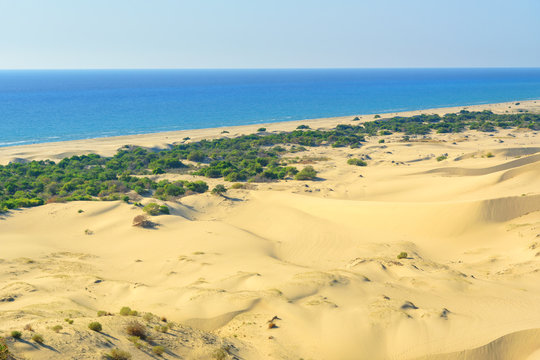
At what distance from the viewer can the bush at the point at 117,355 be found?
30.3 ft

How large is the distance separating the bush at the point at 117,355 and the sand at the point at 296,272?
296 mm

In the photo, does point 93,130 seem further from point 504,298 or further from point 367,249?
point 504,298

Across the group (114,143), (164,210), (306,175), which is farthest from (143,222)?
(114,143)

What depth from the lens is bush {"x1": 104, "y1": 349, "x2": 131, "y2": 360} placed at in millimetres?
9242

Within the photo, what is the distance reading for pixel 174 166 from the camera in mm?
39250

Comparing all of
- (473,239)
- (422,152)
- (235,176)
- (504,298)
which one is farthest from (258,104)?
(504,298)

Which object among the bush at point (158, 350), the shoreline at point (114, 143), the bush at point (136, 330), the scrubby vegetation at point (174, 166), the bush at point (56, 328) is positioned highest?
the bush at point (56, 328)

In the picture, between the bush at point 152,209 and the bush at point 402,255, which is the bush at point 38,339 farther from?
the bush at point 152,209

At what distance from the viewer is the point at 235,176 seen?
33.7 m

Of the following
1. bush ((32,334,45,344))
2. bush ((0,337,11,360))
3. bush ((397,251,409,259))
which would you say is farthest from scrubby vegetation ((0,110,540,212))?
bush ((0,337,11,360))

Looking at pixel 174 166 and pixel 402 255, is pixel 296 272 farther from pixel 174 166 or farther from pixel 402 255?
pixel 174 166

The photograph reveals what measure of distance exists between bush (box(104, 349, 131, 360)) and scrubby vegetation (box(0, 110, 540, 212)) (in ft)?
56.4

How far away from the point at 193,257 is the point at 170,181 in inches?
619

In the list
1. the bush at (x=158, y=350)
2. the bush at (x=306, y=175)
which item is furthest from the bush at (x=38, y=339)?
the bush at (x=306, y=175)
